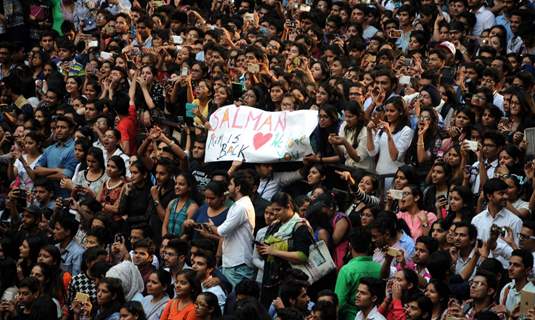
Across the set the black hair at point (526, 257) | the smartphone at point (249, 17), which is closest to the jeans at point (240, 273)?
the black hair at point (526, 257)

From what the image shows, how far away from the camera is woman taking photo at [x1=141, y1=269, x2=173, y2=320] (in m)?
12.3

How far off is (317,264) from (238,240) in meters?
0.87

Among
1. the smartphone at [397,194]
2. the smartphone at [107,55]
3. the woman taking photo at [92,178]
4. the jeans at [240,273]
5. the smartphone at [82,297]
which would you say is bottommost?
the smartphone at [107,55]

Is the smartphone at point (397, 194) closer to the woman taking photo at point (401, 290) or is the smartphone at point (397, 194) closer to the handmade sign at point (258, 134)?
the woman taking photo at point (401, 290)

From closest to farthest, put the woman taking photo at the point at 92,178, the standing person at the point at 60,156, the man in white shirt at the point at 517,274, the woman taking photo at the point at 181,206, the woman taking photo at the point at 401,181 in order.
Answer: the man in white shirt at the point at 517,274, the woman taking photo at the point at 401,181, the woman taking photo at the point at 181,206, the woman taking photo at the point at 92,178, the standing person at the point at 60,156

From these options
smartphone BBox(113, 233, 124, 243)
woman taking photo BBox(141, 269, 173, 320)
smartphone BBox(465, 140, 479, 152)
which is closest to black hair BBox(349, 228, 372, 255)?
woman taking photo BBox(141, 269, 173, 320)

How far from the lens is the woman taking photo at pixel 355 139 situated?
47.1 feet

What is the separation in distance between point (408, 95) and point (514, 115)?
4.55ft

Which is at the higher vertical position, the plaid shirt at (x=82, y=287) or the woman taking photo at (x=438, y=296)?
the woman taking photo at (x=438, y=296)

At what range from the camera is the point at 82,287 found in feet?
42.3

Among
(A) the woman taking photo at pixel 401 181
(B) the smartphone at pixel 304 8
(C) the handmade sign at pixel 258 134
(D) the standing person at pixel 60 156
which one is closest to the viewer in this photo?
(A) the woman taking photo at pixel 401 181

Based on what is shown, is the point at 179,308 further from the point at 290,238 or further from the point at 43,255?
the point at 43,255

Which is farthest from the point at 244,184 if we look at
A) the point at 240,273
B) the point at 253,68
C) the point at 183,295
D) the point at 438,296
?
the point at 253,68

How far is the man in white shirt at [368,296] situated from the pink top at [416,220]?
1351mm
